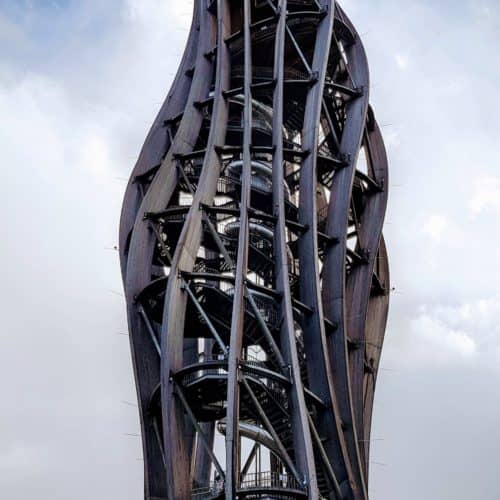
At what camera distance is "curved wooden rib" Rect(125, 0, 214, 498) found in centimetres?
2412

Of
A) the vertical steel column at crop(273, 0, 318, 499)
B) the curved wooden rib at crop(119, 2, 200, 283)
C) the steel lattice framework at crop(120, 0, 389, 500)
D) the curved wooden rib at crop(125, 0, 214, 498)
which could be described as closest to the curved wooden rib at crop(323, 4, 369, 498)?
the steel lattice framework at crop(120, 0, 389, 500)

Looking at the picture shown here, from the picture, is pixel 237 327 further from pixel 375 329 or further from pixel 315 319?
pixel 375 329

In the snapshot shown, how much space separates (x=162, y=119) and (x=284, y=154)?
6586mm

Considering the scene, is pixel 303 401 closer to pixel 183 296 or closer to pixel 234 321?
pixel 234 321

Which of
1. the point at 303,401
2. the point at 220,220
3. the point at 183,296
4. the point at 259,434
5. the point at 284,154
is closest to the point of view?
the point at 303,401

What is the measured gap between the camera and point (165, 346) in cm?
2295

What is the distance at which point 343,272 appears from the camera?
26.7 m

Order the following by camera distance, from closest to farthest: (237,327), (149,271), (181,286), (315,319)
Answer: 1. (237,327)
2. (181,286)
3. (315,319)
4. (149,271)

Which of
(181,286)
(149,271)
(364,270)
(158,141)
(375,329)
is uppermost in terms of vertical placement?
(158,141)

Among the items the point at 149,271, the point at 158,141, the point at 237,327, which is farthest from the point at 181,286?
the point at 158,141

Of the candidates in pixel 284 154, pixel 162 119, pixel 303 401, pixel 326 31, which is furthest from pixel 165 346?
pixel 326 31

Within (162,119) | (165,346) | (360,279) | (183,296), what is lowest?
(165,346)

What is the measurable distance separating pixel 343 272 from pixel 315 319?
2675 millimetres

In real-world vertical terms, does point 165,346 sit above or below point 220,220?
below
